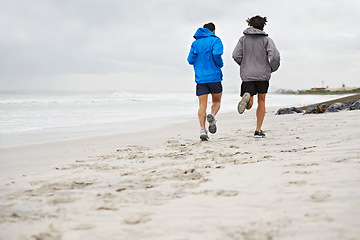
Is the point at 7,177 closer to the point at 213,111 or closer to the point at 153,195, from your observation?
the point at 153,195

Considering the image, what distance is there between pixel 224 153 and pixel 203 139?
4.36 ft

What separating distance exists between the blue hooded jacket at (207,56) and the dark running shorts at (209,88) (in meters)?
0.07

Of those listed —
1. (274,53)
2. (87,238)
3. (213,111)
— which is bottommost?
(87,238)

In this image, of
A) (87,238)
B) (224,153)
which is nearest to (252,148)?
(224,153)

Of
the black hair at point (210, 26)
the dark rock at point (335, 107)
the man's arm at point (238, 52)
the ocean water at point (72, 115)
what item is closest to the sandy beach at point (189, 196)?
the man's arm at point (238, 52)

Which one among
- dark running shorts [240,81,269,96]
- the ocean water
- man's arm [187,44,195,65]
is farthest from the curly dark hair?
the ocean water

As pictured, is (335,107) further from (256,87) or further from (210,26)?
(210,26)

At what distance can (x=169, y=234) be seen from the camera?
1.73 m

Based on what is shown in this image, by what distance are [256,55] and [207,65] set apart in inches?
30.6

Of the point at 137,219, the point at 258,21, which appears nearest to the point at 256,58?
the point at 258,21

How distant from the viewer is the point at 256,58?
17.6ft

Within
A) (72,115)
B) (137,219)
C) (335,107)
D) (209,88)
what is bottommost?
(137,219)

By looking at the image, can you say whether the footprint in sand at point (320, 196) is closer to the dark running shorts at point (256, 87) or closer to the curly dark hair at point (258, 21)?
the dark running shorts at point (256, 87)

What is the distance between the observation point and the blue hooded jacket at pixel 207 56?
5.37 metres
